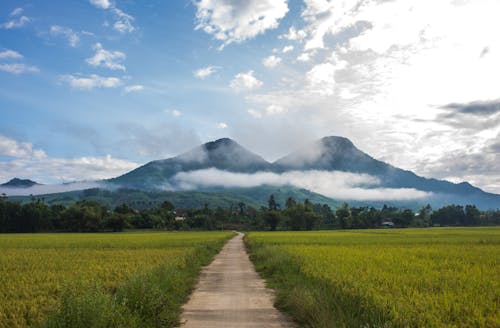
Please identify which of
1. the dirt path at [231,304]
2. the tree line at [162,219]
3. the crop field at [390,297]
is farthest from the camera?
the tree line at [162,219]

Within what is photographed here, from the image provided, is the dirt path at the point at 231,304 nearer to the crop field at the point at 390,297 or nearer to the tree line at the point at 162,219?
the crop field at the point at 390,297

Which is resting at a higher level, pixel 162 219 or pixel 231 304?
pixel 231 304

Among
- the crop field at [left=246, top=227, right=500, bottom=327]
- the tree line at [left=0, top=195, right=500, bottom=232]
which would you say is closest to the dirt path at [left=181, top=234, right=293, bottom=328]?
the crop field at [left=246, top=227, right=500, bottom=327]

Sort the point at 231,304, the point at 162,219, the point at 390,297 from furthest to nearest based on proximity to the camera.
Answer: the point at 162,219, the point at 231,304, the point at 390,297

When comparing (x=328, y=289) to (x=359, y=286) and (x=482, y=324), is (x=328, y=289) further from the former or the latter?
(x=482, y=324)

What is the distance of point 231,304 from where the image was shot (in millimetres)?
14711

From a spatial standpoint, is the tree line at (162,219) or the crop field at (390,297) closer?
the crop field at (390,297)

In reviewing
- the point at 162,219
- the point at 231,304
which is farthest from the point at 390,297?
the point at 162,219

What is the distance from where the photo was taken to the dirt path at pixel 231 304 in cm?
1218

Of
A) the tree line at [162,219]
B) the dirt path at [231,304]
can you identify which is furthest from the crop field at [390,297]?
the tree line at [162,219]

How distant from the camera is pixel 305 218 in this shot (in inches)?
6284

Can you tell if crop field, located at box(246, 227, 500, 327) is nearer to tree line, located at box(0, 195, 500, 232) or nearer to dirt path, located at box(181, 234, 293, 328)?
dirt path, located at box(181, 234, 293, 328)

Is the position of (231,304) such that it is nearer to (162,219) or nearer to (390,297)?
(390,297)

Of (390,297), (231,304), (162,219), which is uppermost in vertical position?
(390,297)
